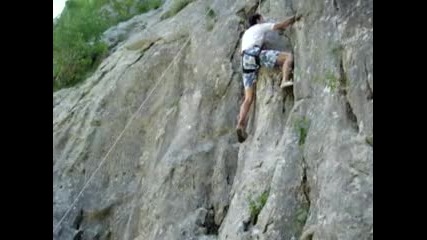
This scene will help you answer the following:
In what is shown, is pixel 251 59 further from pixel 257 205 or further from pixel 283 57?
pixel 257 205

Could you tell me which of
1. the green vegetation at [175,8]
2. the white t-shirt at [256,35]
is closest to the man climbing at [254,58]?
the white t-shirt at [256,35]

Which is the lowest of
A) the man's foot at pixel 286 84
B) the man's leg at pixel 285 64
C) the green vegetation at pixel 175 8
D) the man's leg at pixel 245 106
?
the man's leg at pixel 245 106

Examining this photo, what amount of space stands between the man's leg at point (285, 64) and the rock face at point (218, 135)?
0.65 feet

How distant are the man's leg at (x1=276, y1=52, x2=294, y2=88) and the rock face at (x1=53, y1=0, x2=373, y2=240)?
7.9 inches

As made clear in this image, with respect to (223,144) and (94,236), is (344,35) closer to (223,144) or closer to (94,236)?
(223,144)

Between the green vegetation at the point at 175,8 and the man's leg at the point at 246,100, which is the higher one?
the green vegetation at the point at 175,8

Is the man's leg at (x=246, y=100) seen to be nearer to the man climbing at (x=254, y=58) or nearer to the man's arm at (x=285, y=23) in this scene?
the man climbing at (x=254, y=58)

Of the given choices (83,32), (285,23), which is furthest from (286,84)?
(83,32)

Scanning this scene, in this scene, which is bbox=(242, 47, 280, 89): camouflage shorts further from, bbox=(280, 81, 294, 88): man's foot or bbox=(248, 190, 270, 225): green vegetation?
bbox=(248, 190, 270, 225): green vegetation

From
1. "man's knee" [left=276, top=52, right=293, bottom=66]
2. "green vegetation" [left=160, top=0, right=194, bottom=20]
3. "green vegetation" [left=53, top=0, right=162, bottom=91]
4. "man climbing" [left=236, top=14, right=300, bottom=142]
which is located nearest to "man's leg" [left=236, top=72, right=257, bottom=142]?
"man climbing" [left=236, top=14, right=300, bottom=142]

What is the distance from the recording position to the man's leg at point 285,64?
1095 centimetres

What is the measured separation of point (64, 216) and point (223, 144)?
4297mm

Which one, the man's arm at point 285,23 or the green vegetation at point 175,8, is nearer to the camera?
the man's arm at point 285,23
